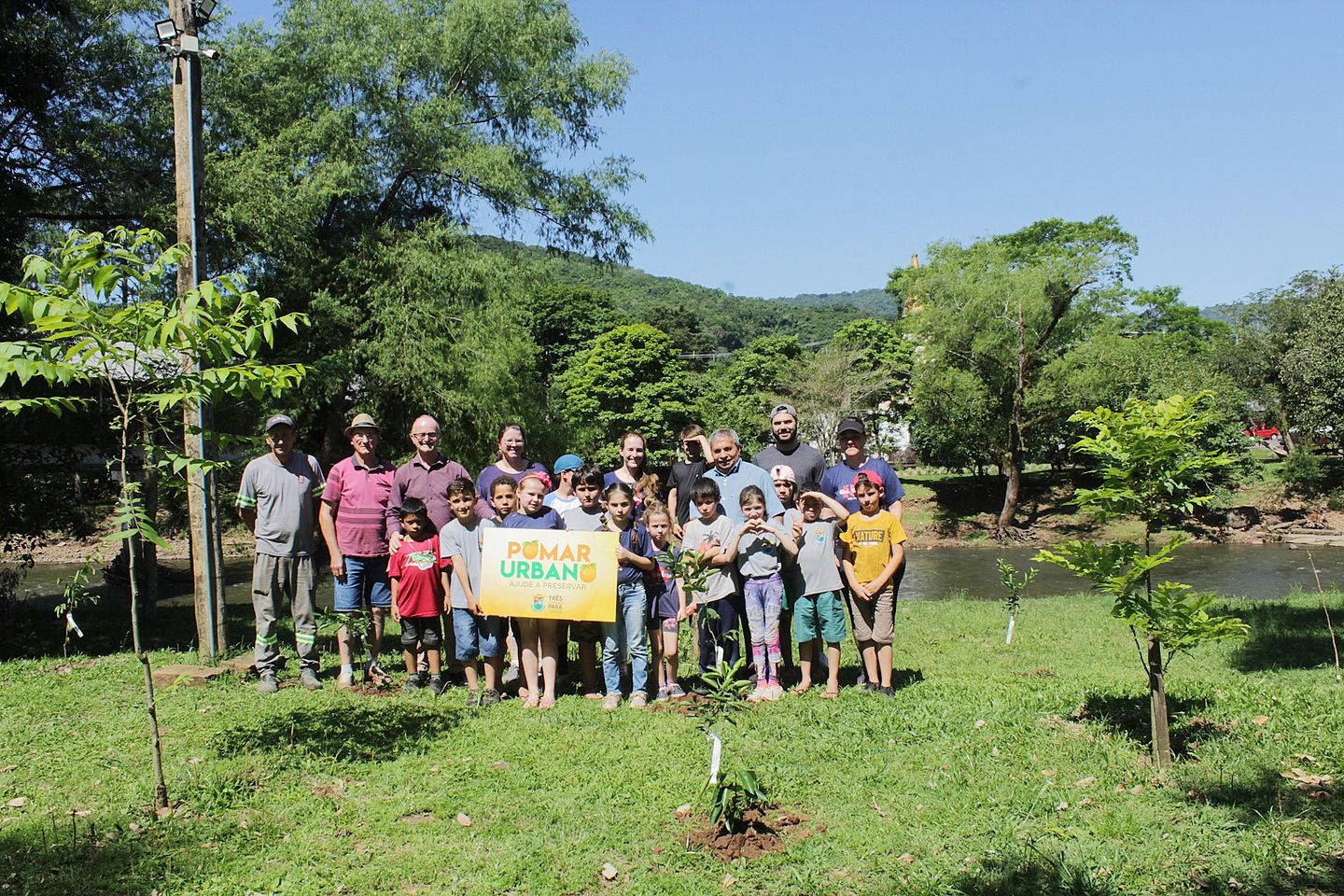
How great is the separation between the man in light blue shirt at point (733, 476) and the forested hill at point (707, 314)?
44224 millimetres

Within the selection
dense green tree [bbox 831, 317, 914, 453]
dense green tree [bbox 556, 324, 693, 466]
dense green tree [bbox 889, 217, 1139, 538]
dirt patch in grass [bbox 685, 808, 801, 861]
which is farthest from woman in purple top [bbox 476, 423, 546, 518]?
dense green tree [bbox 831, 317, 914, 453]

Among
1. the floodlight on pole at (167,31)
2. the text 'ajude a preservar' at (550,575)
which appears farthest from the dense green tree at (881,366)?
the text 'ajude a preservar' at (550,575)

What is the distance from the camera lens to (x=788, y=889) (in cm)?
428

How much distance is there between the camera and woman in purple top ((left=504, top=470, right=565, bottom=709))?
722cm

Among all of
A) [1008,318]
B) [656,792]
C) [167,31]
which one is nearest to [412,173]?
[167,31]

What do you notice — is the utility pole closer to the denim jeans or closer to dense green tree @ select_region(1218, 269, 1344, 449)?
the denim jeans

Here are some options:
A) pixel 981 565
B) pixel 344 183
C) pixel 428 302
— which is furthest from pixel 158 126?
pixel 981 565

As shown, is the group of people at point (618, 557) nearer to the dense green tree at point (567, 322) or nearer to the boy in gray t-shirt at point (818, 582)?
the boy in gray t-shirt at point (818, 582)

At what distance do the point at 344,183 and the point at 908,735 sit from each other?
1536cm

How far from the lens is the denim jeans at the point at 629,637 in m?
7.12

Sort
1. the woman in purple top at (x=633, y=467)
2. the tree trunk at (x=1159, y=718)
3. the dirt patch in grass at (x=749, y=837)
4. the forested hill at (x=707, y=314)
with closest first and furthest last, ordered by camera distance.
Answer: the dirt patch in grass at (x=749, y=837) < the tree trunk at (x=1159, y=718) < the woman in purple top at (x=633, y=467) < the forested hill at (x=707, y=314)

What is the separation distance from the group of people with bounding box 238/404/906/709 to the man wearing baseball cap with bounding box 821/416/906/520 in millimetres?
15

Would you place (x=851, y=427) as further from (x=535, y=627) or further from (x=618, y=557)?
(x=535, y=627)

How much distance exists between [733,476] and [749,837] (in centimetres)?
339
